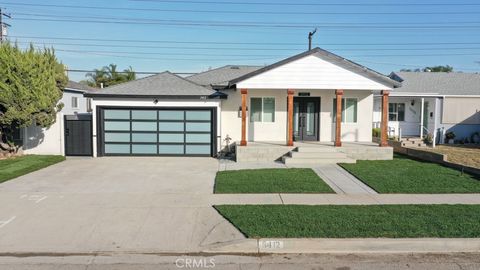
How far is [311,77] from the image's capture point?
15336 mm

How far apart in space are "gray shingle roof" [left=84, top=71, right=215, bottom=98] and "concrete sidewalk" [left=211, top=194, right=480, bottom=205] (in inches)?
326

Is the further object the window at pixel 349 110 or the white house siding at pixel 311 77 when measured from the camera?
the window at pixel 349 110

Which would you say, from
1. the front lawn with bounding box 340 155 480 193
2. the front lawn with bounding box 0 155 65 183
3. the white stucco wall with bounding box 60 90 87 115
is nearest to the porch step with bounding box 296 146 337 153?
the front lawn with bounding box 340 155 480 193

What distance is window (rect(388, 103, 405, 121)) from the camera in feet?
74.6

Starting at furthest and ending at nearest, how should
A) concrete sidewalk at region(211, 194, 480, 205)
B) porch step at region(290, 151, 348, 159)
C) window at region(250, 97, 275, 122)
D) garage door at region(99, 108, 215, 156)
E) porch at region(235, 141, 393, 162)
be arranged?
window at region(250, 97, 275, 122) < garage door at region(99, 108, 215, 156) < porch at region(235, 141, 393, 162) < porch step at region(290, 151, 348, 159) < concrete sidewalk at region(211, 194, 480, 205)

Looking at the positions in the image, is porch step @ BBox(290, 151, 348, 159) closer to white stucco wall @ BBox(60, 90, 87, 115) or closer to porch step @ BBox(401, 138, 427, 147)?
porch step @ BBox(401, 138, 427, 147)

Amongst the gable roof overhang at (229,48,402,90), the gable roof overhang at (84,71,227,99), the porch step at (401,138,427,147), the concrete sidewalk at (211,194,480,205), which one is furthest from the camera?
the porch step at (401,138,427,147)

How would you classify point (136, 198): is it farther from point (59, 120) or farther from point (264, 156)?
point (59, 120)

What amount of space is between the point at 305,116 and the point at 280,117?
1.20m


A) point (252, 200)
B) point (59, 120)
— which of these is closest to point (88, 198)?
point (252, 200)

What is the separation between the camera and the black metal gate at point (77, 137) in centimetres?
1656

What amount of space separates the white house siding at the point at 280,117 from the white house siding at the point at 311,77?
2.09m

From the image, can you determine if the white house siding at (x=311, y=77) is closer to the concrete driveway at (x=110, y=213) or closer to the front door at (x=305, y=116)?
the front door at (x=305, y=116)

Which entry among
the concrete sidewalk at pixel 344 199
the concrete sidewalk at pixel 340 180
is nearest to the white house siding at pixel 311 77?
the concrete sidewalk at pixel 340 180
